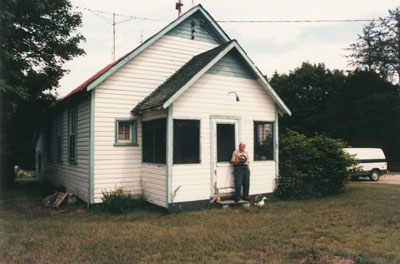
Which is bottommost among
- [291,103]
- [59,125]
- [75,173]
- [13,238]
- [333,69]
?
[13,238]

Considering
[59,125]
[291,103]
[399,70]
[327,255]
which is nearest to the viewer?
[327,255]

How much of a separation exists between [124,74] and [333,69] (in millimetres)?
42280

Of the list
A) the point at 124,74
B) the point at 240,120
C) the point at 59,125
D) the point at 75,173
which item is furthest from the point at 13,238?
the point at 59,125

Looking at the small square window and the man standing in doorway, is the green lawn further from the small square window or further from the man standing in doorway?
the small square window

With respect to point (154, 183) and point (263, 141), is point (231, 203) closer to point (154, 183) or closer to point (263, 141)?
point (154, 183)

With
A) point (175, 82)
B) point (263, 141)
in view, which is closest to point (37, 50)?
point (175, 82)

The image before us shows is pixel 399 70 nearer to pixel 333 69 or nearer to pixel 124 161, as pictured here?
pixel 333 69

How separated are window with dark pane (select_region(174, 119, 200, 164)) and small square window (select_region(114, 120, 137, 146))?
1.98 meters

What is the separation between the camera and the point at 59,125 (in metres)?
14.9

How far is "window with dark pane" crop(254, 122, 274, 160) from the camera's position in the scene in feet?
38.8

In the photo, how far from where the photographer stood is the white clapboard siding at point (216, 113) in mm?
10156

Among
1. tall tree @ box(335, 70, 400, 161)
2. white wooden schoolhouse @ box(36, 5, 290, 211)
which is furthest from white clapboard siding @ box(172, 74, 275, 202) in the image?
tall tree @ box(335, 70, 400, 161)

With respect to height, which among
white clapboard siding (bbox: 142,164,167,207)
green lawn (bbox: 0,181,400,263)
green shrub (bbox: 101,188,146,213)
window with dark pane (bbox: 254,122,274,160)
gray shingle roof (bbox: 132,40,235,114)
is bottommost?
green lawn (bbox: 0,181,400,263)

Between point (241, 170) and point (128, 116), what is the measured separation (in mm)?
4181
